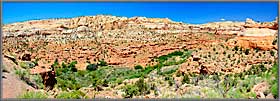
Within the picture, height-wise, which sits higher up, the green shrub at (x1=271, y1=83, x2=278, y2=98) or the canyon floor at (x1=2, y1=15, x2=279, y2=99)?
the canyon floor at (x1=2, y1=15, x2=279, y2=99)

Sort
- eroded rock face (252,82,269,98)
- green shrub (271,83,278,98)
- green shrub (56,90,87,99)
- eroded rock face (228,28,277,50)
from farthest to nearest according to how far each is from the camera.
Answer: eroded rock face (228,28,277,50), green shrub (56,90,87,99), eroded rock face (252,82,269,98), green shrub (271,83,278,98)

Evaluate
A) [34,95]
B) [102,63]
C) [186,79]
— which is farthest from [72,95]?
[186,79]

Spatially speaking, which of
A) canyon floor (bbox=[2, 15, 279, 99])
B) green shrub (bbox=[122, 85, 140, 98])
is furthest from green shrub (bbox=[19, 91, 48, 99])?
green shrub (bbox=[122, 85, 140, 98])

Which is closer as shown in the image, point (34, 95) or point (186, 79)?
point (34, 95)

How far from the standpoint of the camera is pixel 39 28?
7461mm

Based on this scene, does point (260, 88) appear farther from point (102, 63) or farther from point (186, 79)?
point (102, 63)

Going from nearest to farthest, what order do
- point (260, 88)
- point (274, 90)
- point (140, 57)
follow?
1. point (274, 90)
2. point (260, 88)
3. point (140, 57)

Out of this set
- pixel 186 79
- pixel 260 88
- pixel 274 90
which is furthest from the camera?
pixel 186 79

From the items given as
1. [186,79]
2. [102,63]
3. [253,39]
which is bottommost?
[186,79]

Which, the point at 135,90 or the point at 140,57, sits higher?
the point at 140,57

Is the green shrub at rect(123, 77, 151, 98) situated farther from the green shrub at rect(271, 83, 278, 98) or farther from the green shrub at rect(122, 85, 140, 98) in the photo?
the green shrub at rect(271, 83, 278, 98)

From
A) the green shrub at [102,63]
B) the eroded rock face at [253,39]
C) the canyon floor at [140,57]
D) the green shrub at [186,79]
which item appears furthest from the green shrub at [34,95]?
the eroded rock face at [253,39]

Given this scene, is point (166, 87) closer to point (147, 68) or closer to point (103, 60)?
point (147, 68)

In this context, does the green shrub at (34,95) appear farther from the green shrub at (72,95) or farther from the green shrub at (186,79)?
the green shrub at (186,79)
